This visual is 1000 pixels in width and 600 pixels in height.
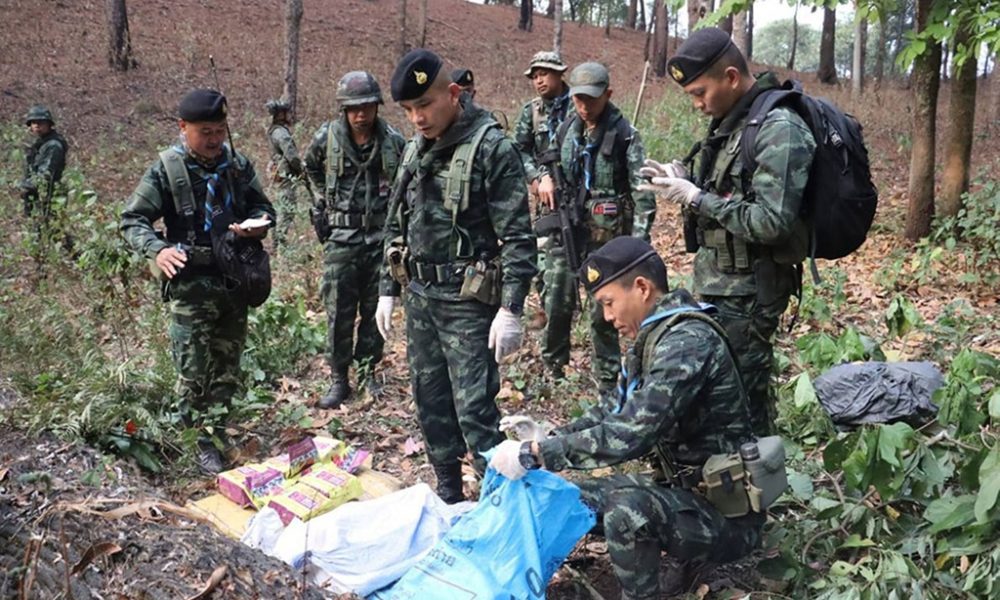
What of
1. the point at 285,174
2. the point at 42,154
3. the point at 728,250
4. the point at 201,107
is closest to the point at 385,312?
the point at 201,107

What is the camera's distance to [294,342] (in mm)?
5969

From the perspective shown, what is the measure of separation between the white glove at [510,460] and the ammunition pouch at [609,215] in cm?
266

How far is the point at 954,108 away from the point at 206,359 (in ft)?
23.1

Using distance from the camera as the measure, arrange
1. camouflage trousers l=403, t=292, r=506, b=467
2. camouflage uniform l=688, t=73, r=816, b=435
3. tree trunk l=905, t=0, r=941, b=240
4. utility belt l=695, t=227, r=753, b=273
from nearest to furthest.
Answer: camouflage uniform l=688, t=73, r=816, b=435
utility belt l=695, t=227, r=753, b=273
camouflage trousers l=403, t=292, r=506, b=467
tree trunk l=905, t=0, r=941, b=240

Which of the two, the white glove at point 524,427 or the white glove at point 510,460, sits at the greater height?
the white glove at point 524,427

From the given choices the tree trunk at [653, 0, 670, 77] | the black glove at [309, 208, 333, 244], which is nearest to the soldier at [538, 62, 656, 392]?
the black glove at [309, 208, 333, 244]

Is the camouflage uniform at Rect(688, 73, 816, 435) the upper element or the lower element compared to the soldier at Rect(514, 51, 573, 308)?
lower

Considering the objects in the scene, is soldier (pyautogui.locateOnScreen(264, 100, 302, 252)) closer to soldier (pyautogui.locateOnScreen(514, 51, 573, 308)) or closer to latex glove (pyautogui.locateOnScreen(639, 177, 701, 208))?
soldier (pyautogui.locateOnScreen(514, 51, 573, 308))

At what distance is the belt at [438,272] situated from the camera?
368 cm

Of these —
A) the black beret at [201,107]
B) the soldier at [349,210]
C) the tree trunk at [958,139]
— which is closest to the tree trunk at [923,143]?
the tree trunk at [958,139]

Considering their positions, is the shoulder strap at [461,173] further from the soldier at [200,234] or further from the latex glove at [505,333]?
the soldier at [200,234]

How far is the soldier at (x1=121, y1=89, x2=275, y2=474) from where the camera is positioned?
13.4 ft

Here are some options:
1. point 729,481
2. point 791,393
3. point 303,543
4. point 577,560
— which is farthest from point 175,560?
point 791,393

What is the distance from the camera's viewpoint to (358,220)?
17.1ft
